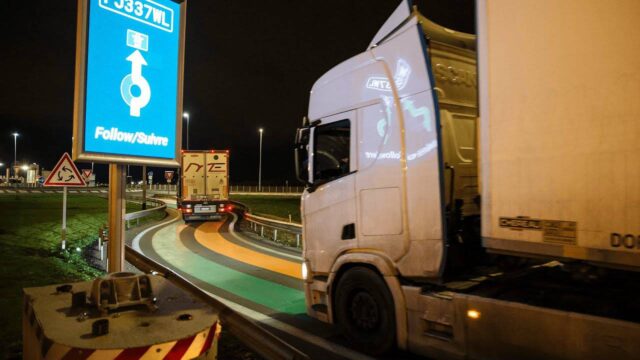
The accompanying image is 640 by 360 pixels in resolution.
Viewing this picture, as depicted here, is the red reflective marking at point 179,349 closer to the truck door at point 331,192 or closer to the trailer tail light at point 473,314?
the trailer tail light at point 473,314

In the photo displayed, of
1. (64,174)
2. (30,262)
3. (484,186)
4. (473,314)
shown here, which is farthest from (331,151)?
(64,174)

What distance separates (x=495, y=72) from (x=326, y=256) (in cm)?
318

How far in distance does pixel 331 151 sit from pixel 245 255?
7.46 metres

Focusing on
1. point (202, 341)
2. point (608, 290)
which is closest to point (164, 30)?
point (202, 341)

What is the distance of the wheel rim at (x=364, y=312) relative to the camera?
5238 millimetres

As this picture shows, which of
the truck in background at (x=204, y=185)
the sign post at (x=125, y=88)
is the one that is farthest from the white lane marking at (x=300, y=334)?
the truck in background at (x=204, y=185)

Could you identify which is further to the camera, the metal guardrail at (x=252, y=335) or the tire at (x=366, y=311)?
the tire at (x=366, y=311)

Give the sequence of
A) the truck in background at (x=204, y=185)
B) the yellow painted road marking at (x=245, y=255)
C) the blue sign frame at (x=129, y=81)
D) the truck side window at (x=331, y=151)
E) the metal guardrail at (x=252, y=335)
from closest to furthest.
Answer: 1. the blue sign frame at (x=129, y=81)
2. the metal guardrail at (x=252, y=335)
3. the truck side window at (x=331, y=151)
4. the yellow painted road marking at (x=245, y=255)
5. the truck in background at (x=204, y=185)

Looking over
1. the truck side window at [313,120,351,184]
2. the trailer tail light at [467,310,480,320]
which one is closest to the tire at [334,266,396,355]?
the trailer tail light at [467,310,480,320]

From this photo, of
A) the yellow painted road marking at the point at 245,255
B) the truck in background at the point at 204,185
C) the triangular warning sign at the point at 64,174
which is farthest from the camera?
the truck in background at the point at 204,185

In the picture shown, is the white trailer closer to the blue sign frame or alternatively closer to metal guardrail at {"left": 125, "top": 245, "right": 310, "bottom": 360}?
metal guardrail at {"left": 125, "top": 245, "right": 310, "bottom": 360}

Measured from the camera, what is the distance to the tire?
505 centimetres

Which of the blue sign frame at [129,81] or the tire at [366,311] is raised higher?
the blue sign frame at [129,81]

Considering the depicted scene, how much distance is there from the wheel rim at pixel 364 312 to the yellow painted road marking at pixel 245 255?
14.5 feet
